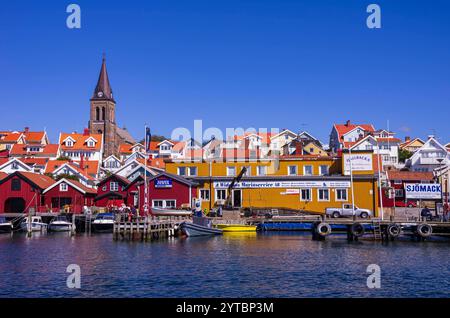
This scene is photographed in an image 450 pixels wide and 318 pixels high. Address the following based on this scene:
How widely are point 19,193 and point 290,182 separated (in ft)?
132

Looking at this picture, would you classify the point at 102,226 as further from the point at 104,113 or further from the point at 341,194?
the point at 104,113

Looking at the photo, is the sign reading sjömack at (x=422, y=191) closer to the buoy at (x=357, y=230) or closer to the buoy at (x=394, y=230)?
the buoy at (x=394, y=230)

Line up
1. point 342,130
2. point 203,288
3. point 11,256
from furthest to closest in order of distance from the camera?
point 342,130 < point 11,256 < point 203,288

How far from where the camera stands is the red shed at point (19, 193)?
7162 centimetres

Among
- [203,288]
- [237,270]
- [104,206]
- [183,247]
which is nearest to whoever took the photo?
[203,288]

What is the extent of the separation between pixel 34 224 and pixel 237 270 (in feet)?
137

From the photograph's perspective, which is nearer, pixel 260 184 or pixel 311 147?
pixel 260 184

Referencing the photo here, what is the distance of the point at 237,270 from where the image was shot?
28.2m

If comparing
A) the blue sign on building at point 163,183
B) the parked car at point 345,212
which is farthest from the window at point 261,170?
the blue sign on building at point 163,183

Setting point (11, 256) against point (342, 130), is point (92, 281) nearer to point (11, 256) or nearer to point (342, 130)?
point (11, 256)

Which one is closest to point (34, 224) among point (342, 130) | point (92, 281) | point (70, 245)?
point (70, 245)

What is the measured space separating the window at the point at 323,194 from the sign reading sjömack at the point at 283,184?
2.08 ft

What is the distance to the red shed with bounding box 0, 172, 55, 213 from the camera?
235ft

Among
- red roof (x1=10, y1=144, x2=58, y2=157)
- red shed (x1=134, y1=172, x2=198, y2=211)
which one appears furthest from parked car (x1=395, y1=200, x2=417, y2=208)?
red roof (x1=10, y1=144, x2=58, y2=157)
